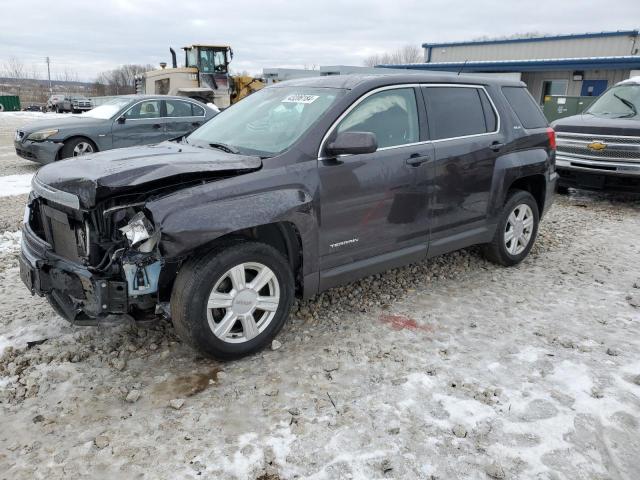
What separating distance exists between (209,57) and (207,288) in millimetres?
20095

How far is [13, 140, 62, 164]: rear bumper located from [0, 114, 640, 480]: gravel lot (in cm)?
583

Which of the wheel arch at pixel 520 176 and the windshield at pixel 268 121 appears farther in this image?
the wheel arch at pixel 520 176

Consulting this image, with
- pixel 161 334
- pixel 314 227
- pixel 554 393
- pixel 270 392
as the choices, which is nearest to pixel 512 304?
pixel 554 393

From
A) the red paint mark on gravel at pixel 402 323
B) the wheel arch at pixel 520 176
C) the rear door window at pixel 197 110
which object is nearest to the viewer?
the red paint mark on gravel at pixel 402 323

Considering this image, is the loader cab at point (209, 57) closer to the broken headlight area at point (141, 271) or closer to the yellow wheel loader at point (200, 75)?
the yellow wheel loader at point (200, 75)

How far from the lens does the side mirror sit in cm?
345

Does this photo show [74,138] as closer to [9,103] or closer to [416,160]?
[416,160]

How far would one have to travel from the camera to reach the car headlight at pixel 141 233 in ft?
9.59

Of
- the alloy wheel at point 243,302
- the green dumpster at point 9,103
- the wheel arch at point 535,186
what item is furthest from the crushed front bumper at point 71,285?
the green dumpster at point 9,103

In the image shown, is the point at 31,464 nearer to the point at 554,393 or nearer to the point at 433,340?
the point at 433,340

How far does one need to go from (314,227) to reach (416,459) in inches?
63.9

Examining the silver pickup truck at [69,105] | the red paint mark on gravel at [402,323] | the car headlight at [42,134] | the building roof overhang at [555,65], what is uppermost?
the building roof overhang at [555,65]

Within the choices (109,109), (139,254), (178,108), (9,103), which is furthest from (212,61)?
(9,103)

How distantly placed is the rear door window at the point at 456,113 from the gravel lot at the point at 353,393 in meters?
1.47
